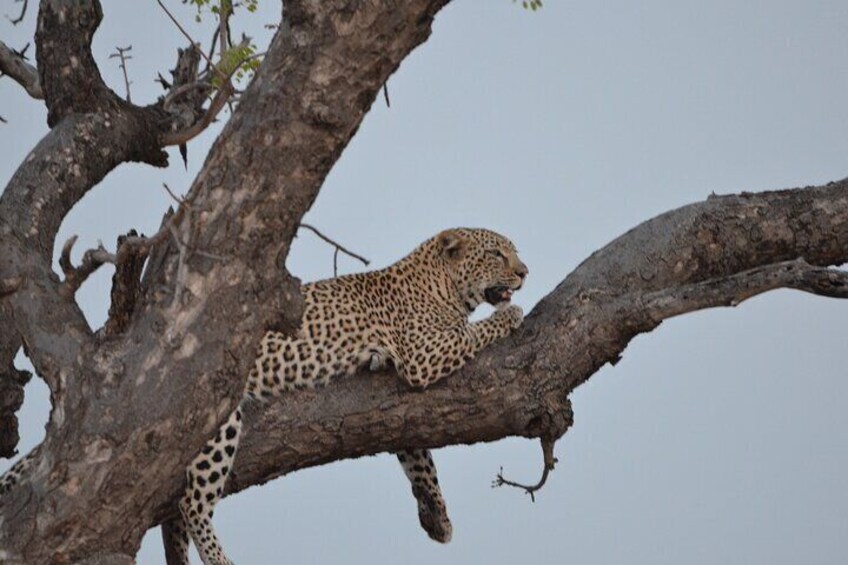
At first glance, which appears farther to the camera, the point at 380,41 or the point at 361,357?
the point at 361,357

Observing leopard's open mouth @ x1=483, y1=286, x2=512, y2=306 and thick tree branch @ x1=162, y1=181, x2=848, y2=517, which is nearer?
thick tree branch @ x1=162, y1=181, x2=848, y2=517

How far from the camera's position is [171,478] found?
24.3 ft

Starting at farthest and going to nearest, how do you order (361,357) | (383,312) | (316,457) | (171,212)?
1. (383,312)
2. (361,357)
3. (316,457)
4. (171,212)

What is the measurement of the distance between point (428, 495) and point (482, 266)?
1.60 meters

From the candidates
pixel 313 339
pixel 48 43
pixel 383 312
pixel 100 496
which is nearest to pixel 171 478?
pixel 100 496

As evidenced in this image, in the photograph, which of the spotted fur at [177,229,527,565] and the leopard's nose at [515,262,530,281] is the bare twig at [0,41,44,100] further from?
the leopard's nose at [515,262,530,281]

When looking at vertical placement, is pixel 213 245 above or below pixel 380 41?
below

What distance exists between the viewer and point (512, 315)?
29.9 ft

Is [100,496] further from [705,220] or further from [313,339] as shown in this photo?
[705,220]

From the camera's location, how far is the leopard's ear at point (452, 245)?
34.6 ft

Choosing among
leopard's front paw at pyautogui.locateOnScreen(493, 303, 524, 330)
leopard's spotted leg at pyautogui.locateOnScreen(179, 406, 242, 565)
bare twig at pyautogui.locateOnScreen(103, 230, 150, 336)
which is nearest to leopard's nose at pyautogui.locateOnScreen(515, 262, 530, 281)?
leopard's front paw at pyautogui.locateOnScreen(493, 303, 524, 330)

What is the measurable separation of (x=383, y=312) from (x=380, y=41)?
3.10 m

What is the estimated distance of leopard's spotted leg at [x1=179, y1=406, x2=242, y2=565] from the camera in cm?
824

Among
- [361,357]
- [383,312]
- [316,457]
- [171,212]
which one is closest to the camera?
[171,212]
